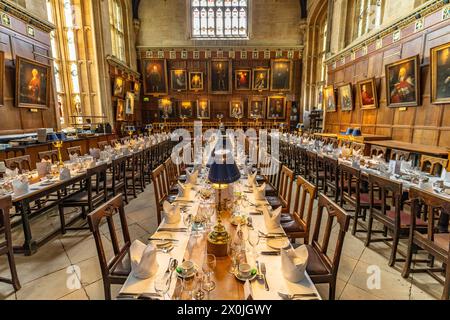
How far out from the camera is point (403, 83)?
6918mm

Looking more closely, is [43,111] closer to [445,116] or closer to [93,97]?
[93,97]

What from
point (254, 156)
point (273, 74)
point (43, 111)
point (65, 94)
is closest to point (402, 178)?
point (254, 156)

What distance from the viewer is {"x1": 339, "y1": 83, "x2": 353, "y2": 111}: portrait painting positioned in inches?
390

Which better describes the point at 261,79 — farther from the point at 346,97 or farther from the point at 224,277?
the point at 224,277

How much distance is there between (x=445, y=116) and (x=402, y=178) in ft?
12.6

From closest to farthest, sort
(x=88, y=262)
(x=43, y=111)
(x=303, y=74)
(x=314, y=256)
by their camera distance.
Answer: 1. (x=314, y=256)
2. (x=88, y=262)
3. (x=43, y=111)
4. (x=303, y=74)

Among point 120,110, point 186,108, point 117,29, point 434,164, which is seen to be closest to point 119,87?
point 120,110

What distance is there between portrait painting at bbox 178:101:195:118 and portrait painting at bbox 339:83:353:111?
34.3 feet

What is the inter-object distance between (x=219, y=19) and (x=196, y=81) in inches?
197

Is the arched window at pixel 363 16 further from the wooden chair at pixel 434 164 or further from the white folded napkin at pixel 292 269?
the white folded napkin at pixel 292 269

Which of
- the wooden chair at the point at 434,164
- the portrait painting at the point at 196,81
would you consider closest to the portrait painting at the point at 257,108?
the portrait painting at the point at 196,81

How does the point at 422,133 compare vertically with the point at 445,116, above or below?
below

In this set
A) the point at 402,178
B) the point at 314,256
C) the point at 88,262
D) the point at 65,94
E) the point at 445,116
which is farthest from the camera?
the point at 65,94

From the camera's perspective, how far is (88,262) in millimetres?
3012
